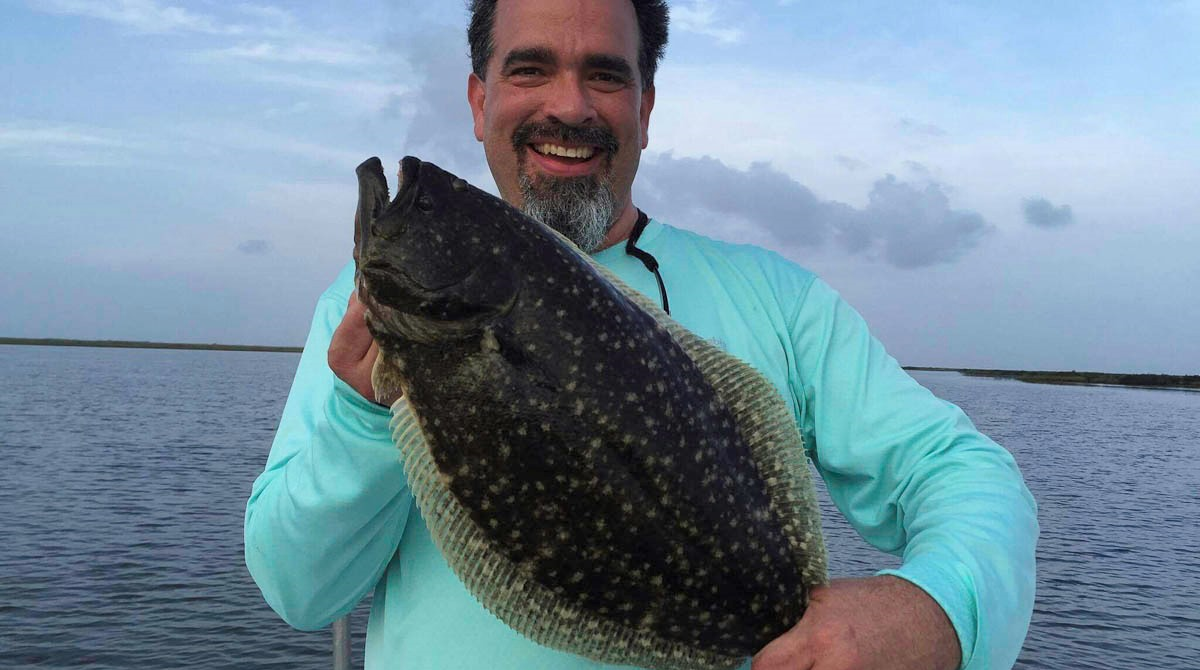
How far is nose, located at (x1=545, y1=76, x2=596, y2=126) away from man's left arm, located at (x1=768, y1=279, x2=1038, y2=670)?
1015 mm

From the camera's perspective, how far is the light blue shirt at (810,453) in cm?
228

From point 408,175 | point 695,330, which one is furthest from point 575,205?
point 408,175

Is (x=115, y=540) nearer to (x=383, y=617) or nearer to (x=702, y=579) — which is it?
(x=383, y=617)

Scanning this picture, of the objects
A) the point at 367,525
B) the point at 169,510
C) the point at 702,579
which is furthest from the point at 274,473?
the point at 169,510

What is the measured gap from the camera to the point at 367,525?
8.09 ft

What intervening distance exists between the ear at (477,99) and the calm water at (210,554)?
12599 mm

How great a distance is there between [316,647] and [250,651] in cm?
105

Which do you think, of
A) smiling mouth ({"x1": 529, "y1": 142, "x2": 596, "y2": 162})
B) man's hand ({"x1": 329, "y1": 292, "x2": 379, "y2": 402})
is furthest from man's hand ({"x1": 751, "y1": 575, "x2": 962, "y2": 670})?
smiling mouth ({"x1": 529, "y1": 142, "x2": 596, "y2": 162})

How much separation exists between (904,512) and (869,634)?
0.74 m

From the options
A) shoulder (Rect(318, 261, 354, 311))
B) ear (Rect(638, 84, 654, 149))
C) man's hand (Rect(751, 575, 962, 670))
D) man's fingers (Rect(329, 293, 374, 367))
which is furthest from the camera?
ear (Rect(638, 84, 654, 149))

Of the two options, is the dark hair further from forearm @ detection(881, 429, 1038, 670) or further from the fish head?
forearm @ detection(881, 429, 1038, 670)

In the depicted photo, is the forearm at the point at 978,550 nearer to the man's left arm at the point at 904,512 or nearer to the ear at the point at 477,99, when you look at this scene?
the man's left arm at the point at 904,512

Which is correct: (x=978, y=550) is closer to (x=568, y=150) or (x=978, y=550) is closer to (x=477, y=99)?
(x=568, y=150)

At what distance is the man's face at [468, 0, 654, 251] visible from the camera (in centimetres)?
303
